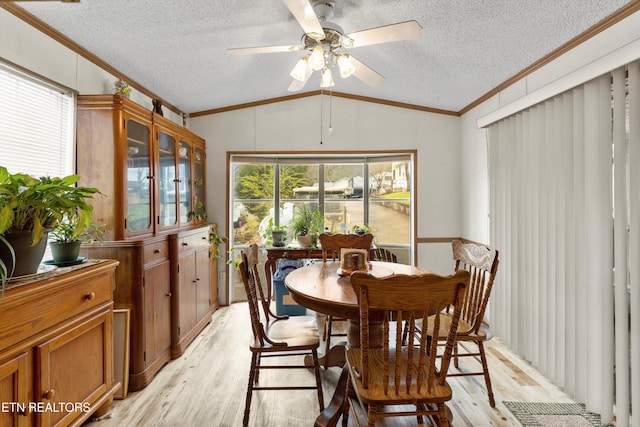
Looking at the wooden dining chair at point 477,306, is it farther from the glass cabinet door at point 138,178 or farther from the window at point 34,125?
the window at point 34,125

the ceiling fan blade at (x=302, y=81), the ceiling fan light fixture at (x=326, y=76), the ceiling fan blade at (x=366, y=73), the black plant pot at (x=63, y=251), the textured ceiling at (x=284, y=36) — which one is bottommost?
the black plant pot at (x=63, y=251)

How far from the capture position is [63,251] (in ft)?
6.09

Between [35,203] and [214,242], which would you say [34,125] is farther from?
[214,242]

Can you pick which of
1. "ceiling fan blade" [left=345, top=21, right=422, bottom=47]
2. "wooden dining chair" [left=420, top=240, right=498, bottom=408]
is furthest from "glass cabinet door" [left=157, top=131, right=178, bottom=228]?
"wooden dining chair" [left=420, top=240, right=498, bottom=408]

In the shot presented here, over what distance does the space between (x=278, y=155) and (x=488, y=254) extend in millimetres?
2871

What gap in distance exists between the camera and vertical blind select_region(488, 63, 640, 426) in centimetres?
189

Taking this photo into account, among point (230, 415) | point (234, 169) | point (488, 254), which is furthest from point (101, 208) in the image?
point (488, 254)

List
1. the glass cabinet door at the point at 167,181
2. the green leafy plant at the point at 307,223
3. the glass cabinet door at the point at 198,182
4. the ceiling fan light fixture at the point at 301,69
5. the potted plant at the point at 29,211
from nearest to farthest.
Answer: the potted plant at the point at 29,211, the ceiling fan light fixture at the point at 301,69, the glass cabinet door at the point at 167,181, the glass cabinet door at the point at 198,182, the green leafy plant at the point at 307,223

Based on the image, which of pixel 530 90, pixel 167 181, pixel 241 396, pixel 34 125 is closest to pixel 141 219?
pixel 167 181

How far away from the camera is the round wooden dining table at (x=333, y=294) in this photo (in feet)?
5.69

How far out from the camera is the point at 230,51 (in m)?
2.16

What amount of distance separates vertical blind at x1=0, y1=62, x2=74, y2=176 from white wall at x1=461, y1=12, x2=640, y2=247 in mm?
3342

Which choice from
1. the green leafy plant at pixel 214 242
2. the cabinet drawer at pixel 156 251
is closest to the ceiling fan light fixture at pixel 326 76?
the cabinet drawer at pixel 156 251

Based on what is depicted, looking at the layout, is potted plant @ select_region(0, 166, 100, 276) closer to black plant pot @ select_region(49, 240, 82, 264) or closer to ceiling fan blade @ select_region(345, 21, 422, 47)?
black plant pot @ select_region(49, 240, 82, 264)
